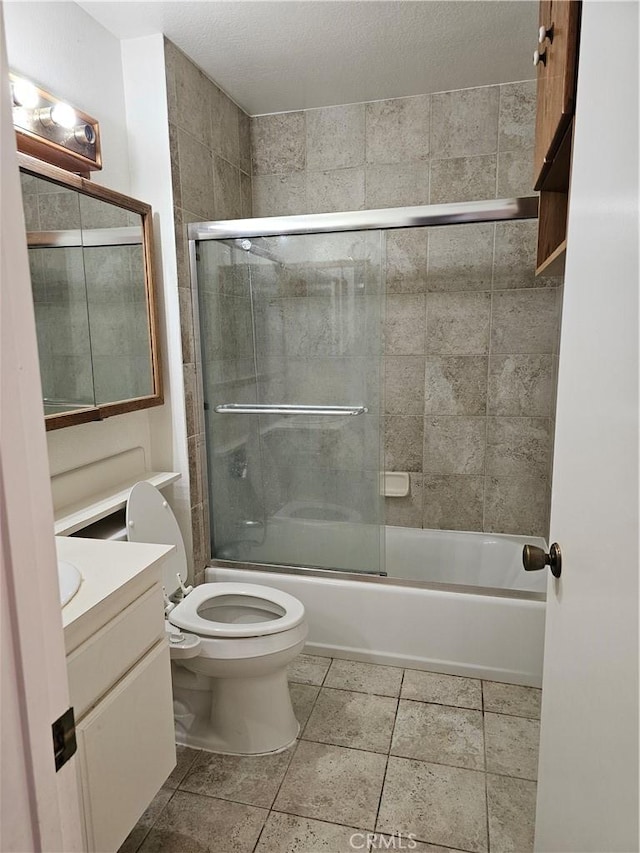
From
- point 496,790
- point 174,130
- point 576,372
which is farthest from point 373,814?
point 174,130

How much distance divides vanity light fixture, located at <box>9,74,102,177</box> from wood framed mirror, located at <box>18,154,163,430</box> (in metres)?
0.07

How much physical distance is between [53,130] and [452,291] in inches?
70.5

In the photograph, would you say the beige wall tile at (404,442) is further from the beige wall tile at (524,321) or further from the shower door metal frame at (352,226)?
the shower door metal frame at (352,226)

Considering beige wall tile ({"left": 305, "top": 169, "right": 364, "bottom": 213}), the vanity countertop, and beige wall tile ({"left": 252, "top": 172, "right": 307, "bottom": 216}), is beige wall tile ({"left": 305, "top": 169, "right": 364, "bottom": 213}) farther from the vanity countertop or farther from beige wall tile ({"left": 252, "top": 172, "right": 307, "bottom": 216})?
the vanity countertop

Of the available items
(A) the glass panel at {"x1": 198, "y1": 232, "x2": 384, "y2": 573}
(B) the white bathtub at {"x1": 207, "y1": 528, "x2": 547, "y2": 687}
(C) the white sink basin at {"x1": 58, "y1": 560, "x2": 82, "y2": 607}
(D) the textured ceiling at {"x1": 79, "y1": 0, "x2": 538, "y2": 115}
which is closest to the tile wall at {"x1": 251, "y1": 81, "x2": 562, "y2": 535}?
(D) the textured ceiling at {"x1": 79, "y1": 0, "x2": 538, "y2": 115}

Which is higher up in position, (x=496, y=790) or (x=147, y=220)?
(x=147, y=220)

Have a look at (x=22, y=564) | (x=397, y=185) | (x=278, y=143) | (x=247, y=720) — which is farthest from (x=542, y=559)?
(x=278, y=143)

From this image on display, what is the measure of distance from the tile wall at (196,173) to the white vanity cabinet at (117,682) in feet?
3.34

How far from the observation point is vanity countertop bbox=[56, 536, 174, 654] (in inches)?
45.6

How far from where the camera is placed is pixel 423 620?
2.31 metres

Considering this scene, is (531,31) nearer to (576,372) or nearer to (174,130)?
(174,130)

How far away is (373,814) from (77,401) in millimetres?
1577

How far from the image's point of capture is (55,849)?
1.91ft

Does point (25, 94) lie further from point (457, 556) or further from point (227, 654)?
point (457, 556)
